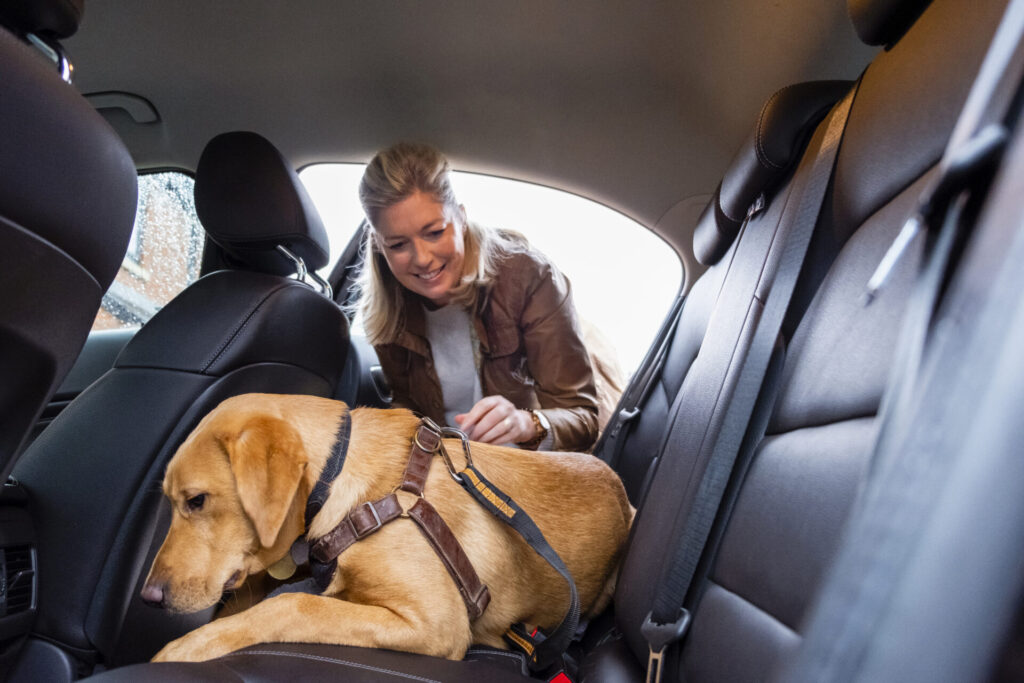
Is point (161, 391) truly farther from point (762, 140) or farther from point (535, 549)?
point (762, 140)

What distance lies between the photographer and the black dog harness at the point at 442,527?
1354 millimetres

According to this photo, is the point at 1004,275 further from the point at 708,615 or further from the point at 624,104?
the point at 624,104

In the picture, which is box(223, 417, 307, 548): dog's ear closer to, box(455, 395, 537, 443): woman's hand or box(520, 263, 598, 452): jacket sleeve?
box(455, 395, 537, 443): woman's hand

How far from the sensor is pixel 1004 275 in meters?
0.38

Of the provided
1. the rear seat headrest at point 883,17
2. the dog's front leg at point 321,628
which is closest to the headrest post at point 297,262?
the dog's front leg at point 321,628

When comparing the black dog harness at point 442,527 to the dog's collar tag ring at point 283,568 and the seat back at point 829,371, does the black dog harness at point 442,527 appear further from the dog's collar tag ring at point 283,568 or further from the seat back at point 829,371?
the seat back at point 829,371

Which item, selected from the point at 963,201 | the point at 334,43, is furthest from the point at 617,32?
the point at 963,201

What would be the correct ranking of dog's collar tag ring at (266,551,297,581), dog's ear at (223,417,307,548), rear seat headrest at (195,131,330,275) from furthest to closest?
rear seat headrest at (195,131,330,275) < dog's collar tag ring at (266,551,297,581) < dog's ear at (223,417,307,548)

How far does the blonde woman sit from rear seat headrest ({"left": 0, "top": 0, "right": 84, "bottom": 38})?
108cm

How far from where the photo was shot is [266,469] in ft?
4.35

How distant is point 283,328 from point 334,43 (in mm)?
998

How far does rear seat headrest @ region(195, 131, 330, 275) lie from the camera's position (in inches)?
80.7

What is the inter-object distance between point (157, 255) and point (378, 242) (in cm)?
87

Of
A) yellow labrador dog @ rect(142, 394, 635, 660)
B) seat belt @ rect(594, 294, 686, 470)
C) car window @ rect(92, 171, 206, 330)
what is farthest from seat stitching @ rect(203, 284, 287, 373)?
seat belt @ rect(594, 294, 686, 470)
